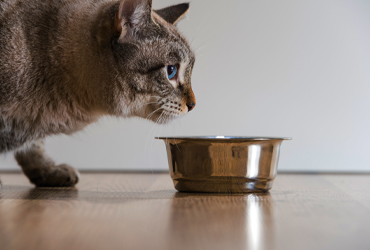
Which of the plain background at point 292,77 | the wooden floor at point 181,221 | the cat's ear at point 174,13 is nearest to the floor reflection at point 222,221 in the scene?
the wooden floor at point 181,221

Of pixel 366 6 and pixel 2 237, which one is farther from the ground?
pixel 366 6

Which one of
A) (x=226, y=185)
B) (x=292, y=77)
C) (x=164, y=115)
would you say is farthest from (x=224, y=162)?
(x=292, y=77)

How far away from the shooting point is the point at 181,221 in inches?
28.1

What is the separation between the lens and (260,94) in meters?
1.97

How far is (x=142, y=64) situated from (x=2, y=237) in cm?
65

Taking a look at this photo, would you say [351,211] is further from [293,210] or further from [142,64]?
[142,64]

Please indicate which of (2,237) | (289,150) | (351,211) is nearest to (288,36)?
(289,150)

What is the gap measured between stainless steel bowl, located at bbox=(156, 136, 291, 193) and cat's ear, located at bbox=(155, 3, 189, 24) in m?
0.49

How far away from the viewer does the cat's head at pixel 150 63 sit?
3.58 feet

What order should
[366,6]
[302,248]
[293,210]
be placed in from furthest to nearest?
[366,6], [293,210], [302,248]

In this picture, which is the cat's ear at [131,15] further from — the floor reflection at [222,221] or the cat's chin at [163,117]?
the floor reflection at [222,221]

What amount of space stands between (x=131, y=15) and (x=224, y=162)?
0.51 m

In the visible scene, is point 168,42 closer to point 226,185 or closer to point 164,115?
point 164,115

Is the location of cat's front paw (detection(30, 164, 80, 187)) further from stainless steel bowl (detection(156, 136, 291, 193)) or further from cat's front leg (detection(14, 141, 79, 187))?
stainless steel bowl (detection(156, 136, 291, 193))
